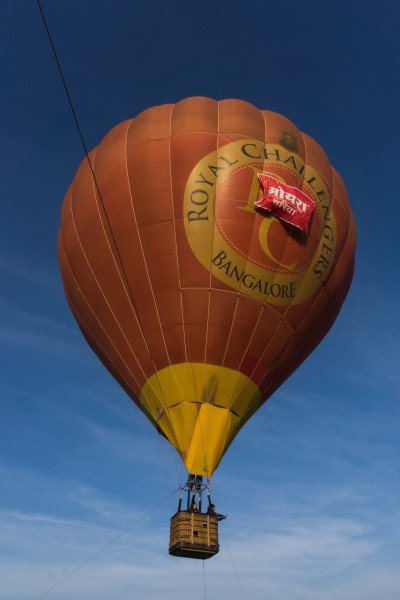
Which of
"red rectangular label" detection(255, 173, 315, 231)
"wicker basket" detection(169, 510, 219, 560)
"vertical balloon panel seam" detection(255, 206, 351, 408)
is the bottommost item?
"wicker basket" detection(169, 510, 219, 560)

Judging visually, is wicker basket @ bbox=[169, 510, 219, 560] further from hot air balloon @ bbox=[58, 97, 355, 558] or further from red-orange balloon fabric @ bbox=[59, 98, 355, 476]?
red-orange balloon fabric @ bbox=[59, 98, 355, 476]

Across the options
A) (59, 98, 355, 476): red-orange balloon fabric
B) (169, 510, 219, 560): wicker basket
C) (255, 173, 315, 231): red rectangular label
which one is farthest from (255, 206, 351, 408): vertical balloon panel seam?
(169, 510, 219, 560): wicker basket

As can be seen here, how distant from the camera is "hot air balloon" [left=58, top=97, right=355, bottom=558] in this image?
38.7 feet

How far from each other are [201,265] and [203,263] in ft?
0.20

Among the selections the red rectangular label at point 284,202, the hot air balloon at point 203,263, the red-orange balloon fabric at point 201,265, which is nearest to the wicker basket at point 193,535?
the hot air balloon at point 203,263

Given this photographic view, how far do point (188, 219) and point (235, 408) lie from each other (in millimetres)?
4222

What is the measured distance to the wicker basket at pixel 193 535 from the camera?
10.2 meters

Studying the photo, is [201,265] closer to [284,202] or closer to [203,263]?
[203,263]

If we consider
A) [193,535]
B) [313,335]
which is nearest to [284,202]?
[313,335]

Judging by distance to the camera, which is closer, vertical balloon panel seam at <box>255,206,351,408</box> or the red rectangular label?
the red rectangular label

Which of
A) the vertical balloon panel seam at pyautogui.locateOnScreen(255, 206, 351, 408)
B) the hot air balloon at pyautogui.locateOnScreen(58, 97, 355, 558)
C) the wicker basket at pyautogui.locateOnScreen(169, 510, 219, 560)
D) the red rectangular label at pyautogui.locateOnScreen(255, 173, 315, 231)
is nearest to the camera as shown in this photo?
the wicker basket at pyautogui.locateOnScreen(169, 510, 219, 560)

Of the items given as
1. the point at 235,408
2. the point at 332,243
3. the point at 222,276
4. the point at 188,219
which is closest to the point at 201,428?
the point at 235,408

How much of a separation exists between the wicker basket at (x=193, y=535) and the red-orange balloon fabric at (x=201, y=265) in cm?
107

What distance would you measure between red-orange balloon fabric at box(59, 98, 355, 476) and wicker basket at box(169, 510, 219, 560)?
3.53 feet
